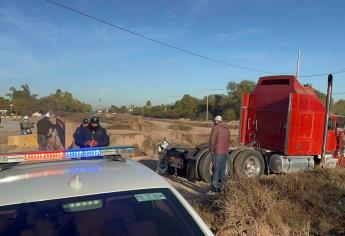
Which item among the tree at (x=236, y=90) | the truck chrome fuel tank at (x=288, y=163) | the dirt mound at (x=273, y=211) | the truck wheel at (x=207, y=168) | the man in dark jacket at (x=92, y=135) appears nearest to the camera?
the dirt mound at (x=273, y=211)

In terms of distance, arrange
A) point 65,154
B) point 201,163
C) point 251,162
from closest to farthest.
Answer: point 65,154, point 201,163, point 251,162

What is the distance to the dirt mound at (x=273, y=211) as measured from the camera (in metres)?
6.20

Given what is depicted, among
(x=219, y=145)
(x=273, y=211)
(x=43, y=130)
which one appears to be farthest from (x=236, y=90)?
(x=273, y=211)

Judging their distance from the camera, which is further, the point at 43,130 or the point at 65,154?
the point at 43,130

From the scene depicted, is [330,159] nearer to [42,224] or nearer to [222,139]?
[222,139]

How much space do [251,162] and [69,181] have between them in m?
11.9

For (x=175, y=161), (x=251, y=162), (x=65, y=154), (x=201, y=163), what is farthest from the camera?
(x=251, y=162)

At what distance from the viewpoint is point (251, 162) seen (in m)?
14.2

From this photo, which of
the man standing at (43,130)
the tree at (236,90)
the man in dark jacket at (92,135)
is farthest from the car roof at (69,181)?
the tree at (236,90)

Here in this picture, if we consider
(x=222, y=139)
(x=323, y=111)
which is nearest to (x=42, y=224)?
(x=222, y=139)

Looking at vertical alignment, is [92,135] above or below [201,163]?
above

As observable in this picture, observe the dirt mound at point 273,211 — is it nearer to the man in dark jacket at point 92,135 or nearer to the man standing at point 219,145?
the man standing at point 219,145

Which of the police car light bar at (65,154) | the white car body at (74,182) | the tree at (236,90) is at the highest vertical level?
the tree at (236,90)

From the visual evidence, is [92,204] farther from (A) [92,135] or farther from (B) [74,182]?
(A) [92,135]
